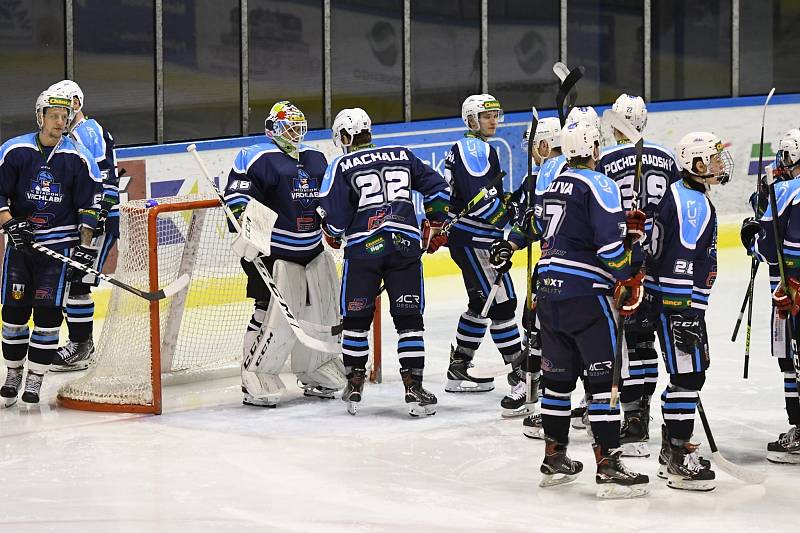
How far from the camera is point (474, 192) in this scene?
6.42 meters

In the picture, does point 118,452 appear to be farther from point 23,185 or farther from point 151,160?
point 151,160

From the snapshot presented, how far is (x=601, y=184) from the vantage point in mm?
4770

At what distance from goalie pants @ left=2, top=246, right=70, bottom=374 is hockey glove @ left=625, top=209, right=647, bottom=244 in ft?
8.33

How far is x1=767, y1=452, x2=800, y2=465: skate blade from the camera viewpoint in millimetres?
5352

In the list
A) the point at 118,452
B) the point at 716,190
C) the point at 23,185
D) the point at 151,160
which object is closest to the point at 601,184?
the point at 118,452

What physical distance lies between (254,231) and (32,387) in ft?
3.78

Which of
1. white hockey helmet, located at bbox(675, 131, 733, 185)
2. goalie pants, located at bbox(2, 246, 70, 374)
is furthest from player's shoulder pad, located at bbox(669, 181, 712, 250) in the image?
goalie pants, located at bbox(2, 246, 70, 374)

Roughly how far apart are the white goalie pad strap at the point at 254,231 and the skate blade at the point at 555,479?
1.77 m

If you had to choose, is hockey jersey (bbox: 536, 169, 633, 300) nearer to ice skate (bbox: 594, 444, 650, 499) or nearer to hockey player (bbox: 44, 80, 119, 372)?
ice skate (bbox: 594, 444, 650, 499)

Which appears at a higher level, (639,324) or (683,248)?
(683,248)

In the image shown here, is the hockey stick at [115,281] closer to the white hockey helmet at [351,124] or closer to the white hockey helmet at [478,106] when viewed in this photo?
the white hockey helmet at [351,124]

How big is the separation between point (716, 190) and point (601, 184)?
20.9 feet

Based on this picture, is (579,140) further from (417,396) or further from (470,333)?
(470,333)

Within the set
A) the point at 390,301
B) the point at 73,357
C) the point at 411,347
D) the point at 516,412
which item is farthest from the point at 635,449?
the point at 73,357
